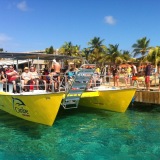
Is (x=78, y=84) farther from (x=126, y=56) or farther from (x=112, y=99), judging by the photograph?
(x=126, y=56)

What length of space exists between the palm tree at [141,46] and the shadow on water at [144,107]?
33.2m

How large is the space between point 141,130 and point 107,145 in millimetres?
2286

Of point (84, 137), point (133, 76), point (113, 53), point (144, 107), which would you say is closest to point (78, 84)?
point (84, 137)

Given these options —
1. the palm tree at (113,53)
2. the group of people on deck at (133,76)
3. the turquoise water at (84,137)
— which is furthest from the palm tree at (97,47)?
the turquoise water at (84,137)

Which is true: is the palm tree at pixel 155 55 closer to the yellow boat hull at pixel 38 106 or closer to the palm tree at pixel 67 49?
the palm tree at pixel 67 49

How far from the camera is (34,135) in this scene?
31.1 ft

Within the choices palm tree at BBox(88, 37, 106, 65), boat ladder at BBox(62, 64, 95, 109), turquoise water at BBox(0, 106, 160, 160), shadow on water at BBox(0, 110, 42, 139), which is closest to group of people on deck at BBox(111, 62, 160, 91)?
turquoise water at BBox(0, 106, 160, 160)

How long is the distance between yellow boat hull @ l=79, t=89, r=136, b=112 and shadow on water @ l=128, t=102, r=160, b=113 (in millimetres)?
2031

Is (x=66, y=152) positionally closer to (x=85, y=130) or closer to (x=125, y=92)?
(x=85, y=130)

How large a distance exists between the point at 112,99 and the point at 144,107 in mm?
3328

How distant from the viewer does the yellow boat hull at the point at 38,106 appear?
9.68 meters

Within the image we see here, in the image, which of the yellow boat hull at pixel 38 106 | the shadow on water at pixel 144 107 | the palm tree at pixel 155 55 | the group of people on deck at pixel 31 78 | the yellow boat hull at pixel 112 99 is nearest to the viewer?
the yellow boat hull at pixel 38 106

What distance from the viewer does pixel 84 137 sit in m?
9.40

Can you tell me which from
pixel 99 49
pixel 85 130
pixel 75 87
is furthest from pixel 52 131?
pixel 99 49
